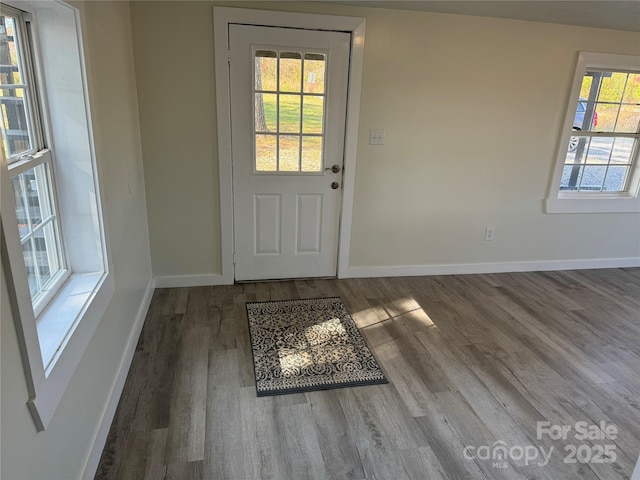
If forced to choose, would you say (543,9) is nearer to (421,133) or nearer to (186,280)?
(421,133)

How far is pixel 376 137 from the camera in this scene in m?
3.28

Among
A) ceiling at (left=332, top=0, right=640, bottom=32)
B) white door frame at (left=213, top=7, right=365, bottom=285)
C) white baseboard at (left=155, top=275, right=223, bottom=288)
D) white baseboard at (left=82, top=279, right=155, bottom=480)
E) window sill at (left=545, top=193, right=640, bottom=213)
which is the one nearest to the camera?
white baseboard at (left=82, top=279, right=155, bottom=480)

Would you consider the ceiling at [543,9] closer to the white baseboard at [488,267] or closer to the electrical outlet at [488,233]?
the electrical outlet at [488,233]

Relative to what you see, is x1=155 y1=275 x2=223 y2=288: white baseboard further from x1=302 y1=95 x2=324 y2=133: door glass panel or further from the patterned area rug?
x1=302 y1=95 x2=324 y2=133: door glass panel

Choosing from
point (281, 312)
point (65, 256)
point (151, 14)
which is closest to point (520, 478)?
point (281, 312)

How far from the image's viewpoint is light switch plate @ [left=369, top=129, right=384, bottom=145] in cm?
327

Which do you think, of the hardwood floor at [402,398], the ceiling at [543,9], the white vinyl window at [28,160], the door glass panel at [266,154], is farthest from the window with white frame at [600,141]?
the white vinyl window at [28,160]

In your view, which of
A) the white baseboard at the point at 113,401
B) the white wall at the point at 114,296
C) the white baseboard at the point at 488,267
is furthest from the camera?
the white baseboard at the point at 488,267

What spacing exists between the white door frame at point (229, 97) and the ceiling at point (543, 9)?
0.77 feet

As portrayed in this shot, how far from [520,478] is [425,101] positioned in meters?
2.59

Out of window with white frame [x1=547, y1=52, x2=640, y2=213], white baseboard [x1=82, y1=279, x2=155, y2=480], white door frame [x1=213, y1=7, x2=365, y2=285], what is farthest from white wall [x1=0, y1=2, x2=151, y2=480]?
window with white frame [x1=547, y1=52, x2=640, y2=213]

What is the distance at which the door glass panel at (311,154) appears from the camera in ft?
10.6

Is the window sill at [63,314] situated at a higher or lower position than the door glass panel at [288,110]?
lower

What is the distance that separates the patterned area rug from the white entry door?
478 mm
